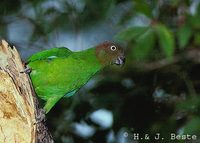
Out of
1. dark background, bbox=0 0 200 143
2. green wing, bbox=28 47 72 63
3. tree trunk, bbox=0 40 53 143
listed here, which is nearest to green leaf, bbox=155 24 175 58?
dark background, bbox=0 0 200 143

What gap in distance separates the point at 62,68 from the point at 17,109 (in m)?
0.54

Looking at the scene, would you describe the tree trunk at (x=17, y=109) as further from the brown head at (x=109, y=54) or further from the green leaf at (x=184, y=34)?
the green leaf at (x=184, y=34)

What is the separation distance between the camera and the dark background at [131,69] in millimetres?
3447

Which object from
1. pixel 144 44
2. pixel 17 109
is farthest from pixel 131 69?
pixel 17 109

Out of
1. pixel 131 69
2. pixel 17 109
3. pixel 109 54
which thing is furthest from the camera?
pixel 131 69

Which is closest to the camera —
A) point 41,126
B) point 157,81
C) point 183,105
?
point 41,126

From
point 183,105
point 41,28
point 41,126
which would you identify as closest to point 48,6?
point 41,28

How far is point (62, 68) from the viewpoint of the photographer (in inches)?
115

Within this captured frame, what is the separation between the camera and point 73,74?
294 cm

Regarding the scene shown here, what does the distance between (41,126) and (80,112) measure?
1.25 metres

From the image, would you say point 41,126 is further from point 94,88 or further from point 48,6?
point 48,6

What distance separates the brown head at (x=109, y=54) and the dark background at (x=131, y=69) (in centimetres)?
27

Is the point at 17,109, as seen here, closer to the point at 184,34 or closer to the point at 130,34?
the point at 130,34

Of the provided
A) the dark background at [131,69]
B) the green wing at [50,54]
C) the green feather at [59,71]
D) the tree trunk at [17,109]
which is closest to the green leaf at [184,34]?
the dark background at [131,69]
